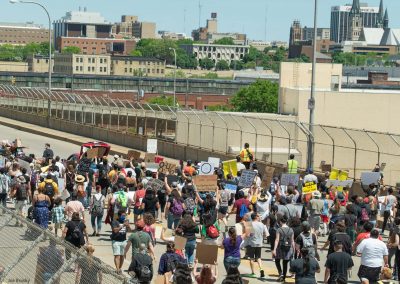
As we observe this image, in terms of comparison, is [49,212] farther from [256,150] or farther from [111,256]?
[256,150]

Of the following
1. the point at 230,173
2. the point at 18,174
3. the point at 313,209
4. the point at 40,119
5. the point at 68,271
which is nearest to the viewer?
the point at 68,271

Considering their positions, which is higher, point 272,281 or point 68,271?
point 68,271

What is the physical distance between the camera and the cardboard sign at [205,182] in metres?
29.2

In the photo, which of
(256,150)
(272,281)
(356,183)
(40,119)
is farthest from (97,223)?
(40,119)

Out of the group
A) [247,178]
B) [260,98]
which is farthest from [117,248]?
[260,98]

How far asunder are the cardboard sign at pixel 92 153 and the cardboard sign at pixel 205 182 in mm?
8779

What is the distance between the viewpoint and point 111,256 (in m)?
24.9

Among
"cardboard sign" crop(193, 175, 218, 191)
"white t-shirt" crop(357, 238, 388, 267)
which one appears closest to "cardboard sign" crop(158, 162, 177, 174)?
"cardboard sign" crop(193, 175, 218, 191)

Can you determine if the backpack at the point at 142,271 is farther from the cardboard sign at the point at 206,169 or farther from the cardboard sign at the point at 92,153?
the cardboard sign at the point at 92,153

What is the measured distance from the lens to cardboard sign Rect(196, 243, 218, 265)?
2088 centimetres

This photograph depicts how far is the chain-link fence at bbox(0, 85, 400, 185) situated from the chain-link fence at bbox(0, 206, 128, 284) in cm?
2079

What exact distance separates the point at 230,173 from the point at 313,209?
7.33m

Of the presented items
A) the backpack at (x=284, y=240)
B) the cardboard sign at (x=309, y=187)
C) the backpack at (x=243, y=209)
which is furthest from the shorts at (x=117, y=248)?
the cardboard sign at (x=309, y=187)

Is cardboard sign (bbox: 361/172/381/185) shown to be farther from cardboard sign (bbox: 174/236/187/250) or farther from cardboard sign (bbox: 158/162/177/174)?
cardboard sign (bbox: 174/236/187/250)
